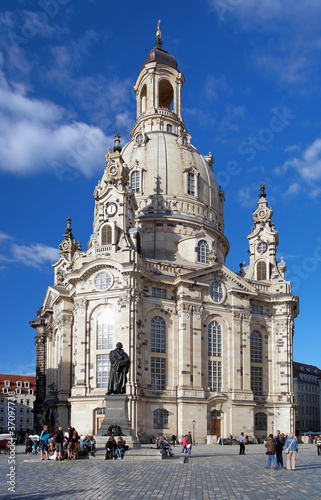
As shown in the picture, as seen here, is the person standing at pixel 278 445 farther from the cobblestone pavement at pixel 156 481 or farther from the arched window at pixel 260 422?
the arched window at pixel 260 422

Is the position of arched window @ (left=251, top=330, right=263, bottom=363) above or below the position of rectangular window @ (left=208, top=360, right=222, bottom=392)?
above

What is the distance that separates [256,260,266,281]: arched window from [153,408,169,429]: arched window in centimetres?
2286

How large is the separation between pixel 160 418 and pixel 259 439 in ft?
42.8

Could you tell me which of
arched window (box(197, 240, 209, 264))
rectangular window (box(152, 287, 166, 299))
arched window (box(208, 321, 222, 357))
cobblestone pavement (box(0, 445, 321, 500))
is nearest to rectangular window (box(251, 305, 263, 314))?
arched window (box(208, 321, 222, 357))

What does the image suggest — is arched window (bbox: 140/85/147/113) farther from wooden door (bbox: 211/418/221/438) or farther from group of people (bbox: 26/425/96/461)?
group of people (bbox: 26/425/96/461)

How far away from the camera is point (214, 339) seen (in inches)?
2450

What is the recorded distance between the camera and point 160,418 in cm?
5675

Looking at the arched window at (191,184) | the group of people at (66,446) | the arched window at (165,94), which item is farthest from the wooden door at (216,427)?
the arched window at (165,94)

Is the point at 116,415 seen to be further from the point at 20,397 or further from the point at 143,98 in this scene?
the point at 20,397

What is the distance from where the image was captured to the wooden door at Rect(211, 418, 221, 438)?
5919 cm

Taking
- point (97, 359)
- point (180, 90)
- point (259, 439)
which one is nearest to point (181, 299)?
point (97, 359)

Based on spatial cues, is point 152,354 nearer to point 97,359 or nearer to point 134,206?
point 97,359

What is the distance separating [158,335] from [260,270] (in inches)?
758

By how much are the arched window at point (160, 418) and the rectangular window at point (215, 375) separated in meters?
6.23
